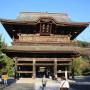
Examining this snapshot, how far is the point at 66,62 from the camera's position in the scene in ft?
126

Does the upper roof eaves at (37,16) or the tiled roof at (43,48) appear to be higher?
the upper roof eaves at (37,16)

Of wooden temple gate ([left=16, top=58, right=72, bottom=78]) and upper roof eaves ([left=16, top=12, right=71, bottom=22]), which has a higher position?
upper roof eaves ([left=16, top=12, right=71, bottom=22])

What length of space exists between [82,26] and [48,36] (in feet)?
14.3

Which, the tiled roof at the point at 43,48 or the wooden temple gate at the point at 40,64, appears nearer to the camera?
the tiled roof at the point at 43,48

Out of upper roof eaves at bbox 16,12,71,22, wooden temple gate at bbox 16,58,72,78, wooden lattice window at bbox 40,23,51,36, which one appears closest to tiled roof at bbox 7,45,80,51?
wooden temple gate at bbox 16,58,72,78

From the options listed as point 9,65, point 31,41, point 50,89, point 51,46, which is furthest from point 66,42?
point 9,65

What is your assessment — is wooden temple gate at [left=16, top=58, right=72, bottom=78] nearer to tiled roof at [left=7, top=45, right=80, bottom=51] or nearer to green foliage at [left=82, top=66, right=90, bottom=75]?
tiled roof at [left=7, top=45, right=80, bottom=51]

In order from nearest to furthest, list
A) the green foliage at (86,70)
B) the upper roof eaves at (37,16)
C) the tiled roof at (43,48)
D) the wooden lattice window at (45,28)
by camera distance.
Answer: the tiled roof at (43,48) → the wooden lattice window at (45,28) → the upper roof eaves at (37,16) → the green foliage at (86,70)

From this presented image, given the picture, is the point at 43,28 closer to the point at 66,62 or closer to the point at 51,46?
the point at 51,46

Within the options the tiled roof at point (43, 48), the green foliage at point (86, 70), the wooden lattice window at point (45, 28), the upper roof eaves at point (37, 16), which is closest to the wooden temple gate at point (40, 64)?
the tiled roof at point (43, 48)

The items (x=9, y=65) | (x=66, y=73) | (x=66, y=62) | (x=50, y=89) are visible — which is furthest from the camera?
(x=9, y=65)

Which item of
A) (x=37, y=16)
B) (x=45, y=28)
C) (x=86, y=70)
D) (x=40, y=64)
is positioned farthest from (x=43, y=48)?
(x=86, y=70)

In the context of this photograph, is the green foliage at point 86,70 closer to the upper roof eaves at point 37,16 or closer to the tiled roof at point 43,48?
the upper roof eaves at point 37,16

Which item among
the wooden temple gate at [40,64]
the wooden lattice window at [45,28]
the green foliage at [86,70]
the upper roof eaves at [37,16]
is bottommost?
the wooden temple gate at [40,64]
